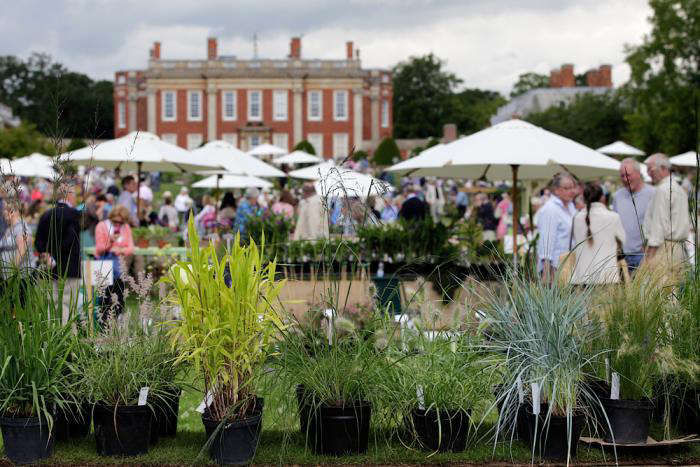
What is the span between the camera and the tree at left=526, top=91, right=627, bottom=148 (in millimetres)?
43594

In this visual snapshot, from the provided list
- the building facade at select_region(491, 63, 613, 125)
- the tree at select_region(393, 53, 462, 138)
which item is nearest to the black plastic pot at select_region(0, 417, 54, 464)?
the building facade at select_region(491, 63, 613, 125)

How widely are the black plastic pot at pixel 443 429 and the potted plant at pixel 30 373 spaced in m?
1.40

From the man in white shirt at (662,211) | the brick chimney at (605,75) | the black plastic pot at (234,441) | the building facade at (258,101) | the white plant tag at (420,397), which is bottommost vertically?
the black plastic pot at (234,441)

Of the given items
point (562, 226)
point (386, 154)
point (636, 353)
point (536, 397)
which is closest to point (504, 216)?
point (562, 226)

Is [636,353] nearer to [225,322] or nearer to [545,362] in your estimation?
[545,362]

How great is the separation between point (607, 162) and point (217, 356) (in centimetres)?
515

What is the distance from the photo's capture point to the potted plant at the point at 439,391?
3412mm

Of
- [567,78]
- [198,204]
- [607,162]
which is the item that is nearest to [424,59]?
[567,78]

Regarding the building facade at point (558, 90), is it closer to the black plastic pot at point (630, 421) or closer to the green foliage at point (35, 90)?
the green foliage at point (35, 90)

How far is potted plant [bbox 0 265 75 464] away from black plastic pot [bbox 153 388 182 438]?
0.36 metres

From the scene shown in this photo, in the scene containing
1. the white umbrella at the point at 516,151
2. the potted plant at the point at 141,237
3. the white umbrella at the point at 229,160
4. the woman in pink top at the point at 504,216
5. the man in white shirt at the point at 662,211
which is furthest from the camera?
the woman in pink top at the point at 504,216

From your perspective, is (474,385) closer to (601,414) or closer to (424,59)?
(601,414)

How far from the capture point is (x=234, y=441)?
10.8 ft

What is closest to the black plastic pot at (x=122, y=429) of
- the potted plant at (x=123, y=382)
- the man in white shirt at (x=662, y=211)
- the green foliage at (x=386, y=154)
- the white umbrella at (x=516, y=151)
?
the potted plant at (x=123, y=382)
